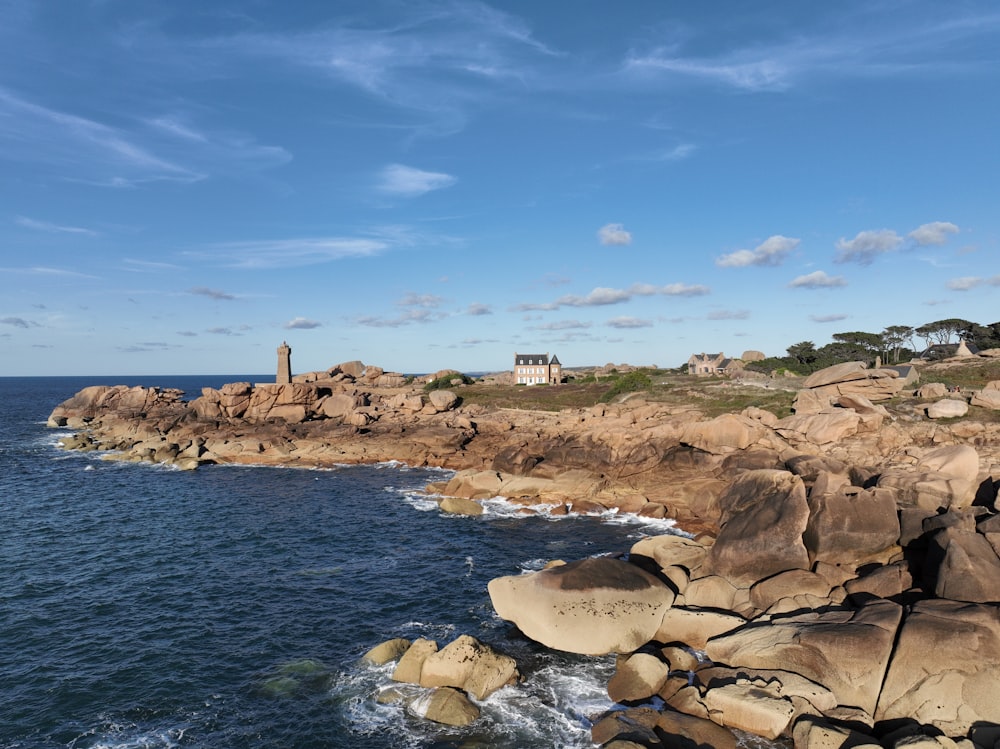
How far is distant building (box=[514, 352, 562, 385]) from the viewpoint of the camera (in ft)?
399

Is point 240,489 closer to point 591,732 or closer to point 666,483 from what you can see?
point 666,483

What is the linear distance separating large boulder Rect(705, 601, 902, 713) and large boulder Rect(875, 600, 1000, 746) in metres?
0.45

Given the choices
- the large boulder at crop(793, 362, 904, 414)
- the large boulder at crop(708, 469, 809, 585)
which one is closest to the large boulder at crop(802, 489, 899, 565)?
the large boulder at crop(708, 469, 809, 585)

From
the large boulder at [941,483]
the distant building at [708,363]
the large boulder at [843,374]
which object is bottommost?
the large boulder at [941,483]

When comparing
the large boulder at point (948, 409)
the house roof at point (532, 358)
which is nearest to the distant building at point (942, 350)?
the large boulder at point (948, 409)

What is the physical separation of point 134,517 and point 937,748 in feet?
159

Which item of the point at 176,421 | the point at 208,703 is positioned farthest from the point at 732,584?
the point at 176,421

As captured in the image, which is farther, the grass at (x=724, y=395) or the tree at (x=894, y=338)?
the tree at (x=894, y=338)

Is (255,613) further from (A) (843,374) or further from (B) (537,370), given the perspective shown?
(B) (537,370)

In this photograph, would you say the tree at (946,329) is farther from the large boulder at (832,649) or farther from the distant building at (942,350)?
the large boulder at (832,649)

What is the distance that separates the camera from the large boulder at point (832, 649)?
18469 mm

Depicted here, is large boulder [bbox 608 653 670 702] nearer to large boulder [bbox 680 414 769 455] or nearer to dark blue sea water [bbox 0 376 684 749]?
dark blue sea water [bbox 0 376 684 749]

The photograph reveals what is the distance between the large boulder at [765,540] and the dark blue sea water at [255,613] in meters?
7.92

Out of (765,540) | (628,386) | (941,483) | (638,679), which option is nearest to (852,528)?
(765,540)
